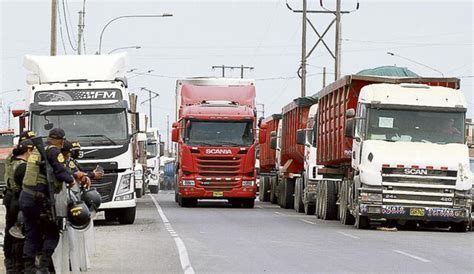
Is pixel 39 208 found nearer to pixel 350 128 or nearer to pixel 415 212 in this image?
pixel 415 212

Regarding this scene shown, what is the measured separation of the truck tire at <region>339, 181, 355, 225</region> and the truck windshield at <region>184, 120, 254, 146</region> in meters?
8.76

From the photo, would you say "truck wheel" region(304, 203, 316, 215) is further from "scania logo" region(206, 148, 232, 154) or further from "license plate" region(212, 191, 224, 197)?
"scania logo" region(206, 148, 232, 154)

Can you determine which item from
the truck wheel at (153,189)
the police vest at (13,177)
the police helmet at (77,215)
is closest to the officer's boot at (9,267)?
the police vest at (13,177)

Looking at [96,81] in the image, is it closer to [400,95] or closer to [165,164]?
[400,95]

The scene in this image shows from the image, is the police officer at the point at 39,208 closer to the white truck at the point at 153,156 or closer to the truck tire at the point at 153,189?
the white truck at the point at 153,156

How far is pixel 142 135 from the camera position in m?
31.0

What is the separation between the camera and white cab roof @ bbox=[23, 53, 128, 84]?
91.2 ft

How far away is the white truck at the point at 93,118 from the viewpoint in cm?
2683

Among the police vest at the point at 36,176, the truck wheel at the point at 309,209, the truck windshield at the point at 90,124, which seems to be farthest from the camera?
the truck wheel at the point at 309,209

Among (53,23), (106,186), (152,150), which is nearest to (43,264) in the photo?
(106,186)

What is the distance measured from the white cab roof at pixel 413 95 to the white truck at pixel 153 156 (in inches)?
1386

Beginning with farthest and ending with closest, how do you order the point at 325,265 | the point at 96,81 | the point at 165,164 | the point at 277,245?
1. the point at 165,164
2. the point at 96,81
3. the point at 277,245
4. the point at 325,265

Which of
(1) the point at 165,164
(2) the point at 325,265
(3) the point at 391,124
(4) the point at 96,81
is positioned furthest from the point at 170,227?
(1) the point at 165,164

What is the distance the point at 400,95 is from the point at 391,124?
0.72 meters
